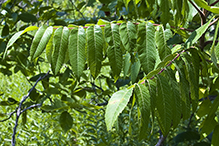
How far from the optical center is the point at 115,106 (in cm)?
75

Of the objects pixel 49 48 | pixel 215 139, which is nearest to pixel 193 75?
pixel 215 139

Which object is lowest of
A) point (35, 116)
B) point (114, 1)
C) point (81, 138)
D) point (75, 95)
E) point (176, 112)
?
point (35, 116)

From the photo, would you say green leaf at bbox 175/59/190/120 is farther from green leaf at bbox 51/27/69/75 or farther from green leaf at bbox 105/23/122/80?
green leaf at bbox 51/27/69/75

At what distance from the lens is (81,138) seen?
8.25 feet

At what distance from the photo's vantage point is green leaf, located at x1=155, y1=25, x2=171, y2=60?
3.02 ft

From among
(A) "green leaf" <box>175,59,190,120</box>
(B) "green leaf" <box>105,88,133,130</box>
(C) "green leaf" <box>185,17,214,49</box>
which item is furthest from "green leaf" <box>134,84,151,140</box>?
(C) "green leaf" <box>185,17,214,49</box>

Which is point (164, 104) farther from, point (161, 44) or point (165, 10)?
point (165, 10)

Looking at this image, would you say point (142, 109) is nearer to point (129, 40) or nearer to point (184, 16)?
point (129, 40)

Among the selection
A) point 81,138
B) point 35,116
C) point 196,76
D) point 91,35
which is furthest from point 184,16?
point 35,116

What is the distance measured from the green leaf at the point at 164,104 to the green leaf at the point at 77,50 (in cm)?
27

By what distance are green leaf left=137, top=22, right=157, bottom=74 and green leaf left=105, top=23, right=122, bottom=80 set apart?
8 cm

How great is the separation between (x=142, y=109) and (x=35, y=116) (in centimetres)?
278

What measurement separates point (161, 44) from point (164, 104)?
9.5 inches

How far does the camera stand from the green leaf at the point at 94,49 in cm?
86
